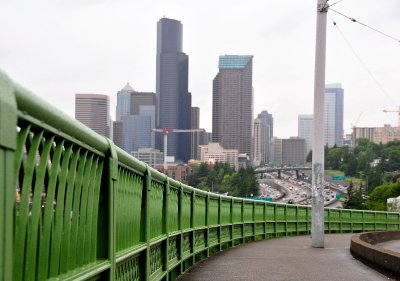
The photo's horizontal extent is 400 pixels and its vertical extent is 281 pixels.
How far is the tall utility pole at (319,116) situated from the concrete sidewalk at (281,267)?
1584 mm

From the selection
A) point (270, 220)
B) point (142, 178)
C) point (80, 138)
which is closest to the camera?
point (80, 138)

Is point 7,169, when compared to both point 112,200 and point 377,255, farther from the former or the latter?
point 377,255

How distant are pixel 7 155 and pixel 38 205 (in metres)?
0.52

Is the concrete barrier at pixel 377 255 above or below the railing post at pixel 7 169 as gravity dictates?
below

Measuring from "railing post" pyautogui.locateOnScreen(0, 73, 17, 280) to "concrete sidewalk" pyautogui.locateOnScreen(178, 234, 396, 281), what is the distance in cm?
758

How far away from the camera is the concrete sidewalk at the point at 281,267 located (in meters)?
10.5

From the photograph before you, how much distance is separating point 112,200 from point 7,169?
7.57 feet

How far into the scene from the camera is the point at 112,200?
493cm

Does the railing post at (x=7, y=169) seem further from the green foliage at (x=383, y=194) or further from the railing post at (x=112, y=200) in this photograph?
the green foliage at (x=383, y=194)

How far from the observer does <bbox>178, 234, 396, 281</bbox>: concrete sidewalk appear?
10.5m

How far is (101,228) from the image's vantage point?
487 cm

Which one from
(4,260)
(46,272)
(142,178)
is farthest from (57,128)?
(142,178)

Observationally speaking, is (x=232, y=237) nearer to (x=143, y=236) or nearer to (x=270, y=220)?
(x=270, y=220)

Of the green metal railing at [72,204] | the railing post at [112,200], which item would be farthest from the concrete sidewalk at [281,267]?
the railing post at [112,200]
